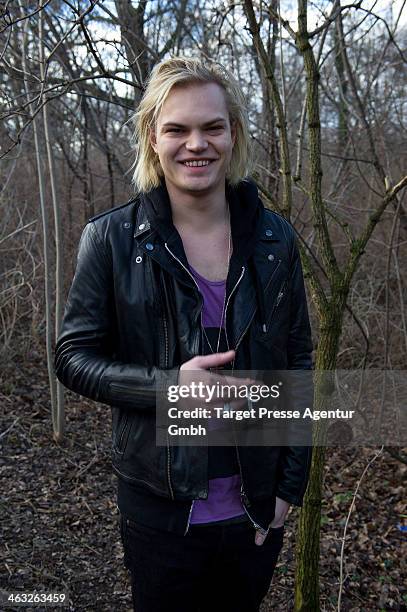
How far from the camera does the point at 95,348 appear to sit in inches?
64.0

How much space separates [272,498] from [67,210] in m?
5.77

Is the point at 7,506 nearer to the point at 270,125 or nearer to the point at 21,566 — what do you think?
the point at 21,566

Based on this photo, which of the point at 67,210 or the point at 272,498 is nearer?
A: the point at 272,498

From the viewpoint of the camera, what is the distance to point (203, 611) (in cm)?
183

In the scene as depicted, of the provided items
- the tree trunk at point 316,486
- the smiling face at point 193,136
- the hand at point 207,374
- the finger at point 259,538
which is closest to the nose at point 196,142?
the smiling face at point 193,136

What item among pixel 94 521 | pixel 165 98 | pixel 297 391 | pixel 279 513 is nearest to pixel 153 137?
pixel 165 98

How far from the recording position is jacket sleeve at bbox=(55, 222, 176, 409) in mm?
1555

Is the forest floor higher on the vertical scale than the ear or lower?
lower

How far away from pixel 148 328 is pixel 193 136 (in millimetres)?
537

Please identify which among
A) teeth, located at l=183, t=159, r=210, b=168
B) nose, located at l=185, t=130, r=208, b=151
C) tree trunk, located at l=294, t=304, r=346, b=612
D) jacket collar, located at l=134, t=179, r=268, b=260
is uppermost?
nose, located at l=185, t=130, r=208, b=151

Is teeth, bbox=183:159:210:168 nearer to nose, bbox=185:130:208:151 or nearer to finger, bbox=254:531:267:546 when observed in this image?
nose, bbox=185:130:208:151

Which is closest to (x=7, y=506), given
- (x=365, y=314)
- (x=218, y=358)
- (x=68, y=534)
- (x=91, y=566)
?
(x=68, y=534)

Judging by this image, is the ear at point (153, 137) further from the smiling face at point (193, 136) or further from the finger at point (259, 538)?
the finger at point (259, 538)

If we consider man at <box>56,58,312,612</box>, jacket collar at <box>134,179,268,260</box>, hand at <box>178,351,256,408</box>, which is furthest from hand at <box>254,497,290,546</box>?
jacket collar at <box>134,179,268,260</box>
